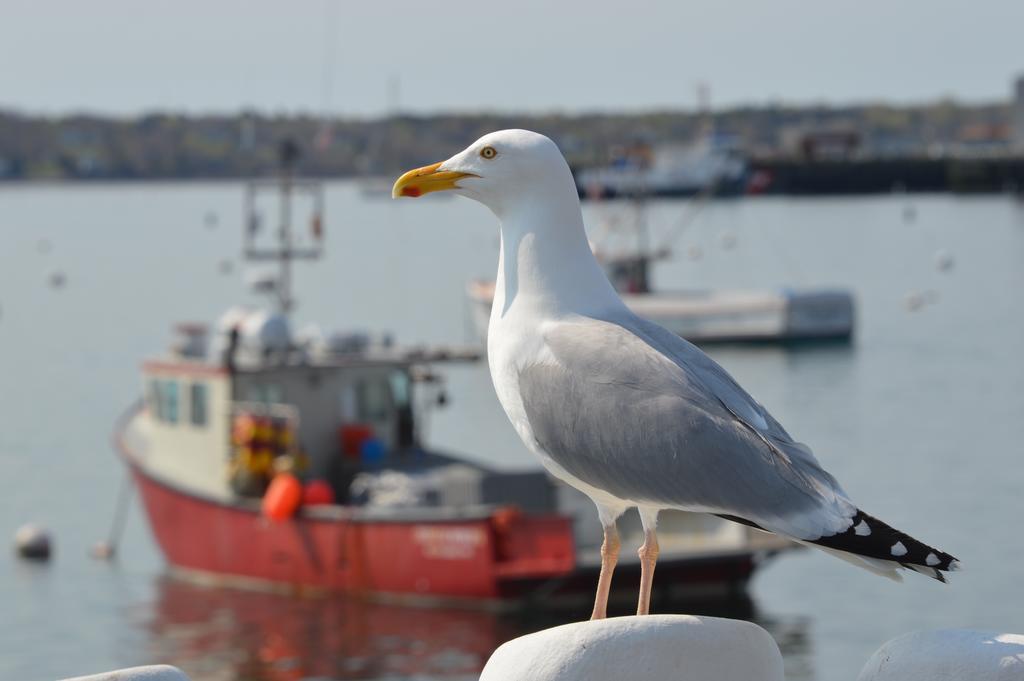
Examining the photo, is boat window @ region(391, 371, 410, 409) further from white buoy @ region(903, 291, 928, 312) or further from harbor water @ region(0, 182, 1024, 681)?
white buoy @ region(903, 291, 928, 312)

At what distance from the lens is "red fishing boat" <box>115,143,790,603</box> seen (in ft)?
67.8

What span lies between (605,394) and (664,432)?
23 cm

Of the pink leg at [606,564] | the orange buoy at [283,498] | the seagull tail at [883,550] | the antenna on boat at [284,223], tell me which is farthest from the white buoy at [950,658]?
the antenna on boat at [284,223]

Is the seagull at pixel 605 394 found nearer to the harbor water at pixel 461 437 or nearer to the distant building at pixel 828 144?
the harbor water at pixel 461 437

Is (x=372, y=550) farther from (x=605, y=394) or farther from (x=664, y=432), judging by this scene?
(x=664, y=432)

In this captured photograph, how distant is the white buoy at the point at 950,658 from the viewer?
5.11m

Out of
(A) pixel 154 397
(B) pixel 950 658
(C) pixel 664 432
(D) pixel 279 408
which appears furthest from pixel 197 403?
(B) pixel 950 658

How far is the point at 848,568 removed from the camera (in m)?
24.9

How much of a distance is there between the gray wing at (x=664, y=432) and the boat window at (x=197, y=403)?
17069mm

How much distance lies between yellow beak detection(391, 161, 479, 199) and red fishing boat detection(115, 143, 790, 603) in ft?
47.4

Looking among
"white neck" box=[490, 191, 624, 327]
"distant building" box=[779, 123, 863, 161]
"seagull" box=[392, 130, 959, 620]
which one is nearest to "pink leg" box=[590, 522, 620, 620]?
"seagull" box=[392, 130, 959, 620]

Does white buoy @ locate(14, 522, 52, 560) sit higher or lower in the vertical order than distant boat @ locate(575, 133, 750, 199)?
lower

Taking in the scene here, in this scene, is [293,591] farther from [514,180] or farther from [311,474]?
[514,180]

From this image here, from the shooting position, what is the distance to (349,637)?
21422 mm
